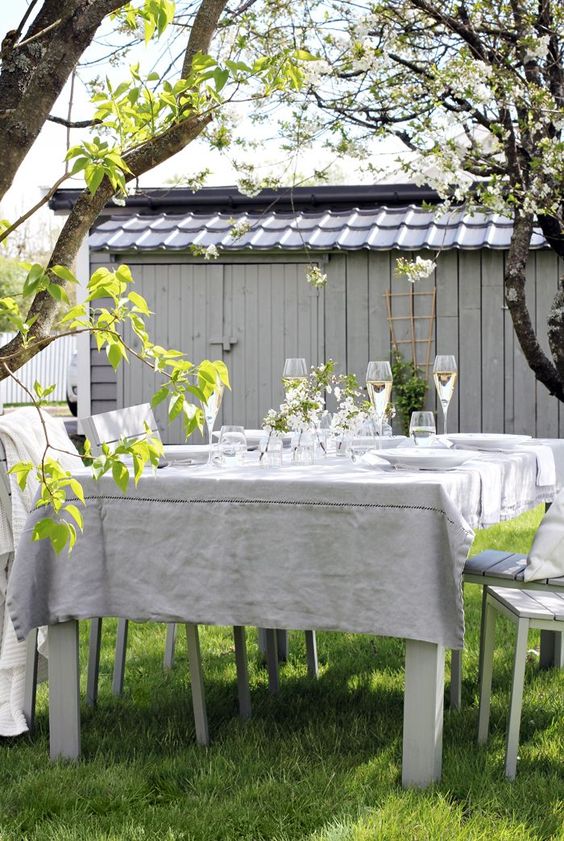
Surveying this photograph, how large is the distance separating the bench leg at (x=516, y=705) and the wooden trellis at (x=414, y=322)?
6.90 meters

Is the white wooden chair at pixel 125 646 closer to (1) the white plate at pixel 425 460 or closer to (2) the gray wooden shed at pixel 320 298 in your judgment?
(1) the white plate at pixel 425 460

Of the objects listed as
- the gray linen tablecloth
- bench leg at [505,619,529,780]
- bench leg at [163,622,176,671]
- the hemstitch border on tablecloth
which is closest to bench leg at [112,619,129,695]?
bench leg at [163,622,176,671]

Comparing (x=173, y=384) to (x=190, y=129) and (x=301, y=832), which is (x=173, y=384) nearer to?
(x=190, y=129)

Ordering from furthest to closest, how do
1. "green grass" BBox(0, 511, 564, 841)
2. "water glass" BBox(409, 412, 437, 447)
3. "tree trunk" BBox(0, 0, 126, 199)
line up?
"water glass" BBox(409, 412, 437, 447)
"green grass" BBox(0, 511, 564, 841)
"tree trunk" BBox(0, 0, 126, 199)

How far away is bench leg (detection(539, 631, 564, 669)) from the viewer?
4262mm

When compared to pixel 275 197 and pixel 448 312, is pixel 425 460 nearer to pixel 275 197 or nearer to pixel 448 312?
pixel 448 312

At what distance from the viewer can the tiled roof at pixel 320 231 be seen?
948 cm

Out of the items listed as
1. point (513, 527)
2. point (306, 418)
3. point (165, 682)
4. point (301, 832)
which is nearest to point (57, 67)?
point (306, 418)

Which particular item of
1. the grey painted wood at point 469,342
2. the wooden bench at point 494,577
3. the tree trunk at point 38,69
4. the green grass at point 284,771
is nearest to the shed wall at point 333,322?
the grey painted wood at point 469,342

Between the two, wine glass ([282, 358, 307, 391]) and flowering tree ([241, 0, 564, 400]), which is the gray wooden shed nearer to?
flowering tree ([241, 0, 564, 400])

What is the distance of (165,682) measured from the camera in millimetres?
4145

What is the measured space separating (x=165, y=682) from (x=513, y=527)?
12.5ft

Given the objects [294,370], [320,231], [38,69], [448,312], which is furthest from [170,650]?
[320,231]

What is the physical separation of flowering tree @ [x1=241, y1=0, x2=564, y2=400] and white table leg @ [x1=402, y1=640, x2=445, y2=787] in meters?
2.69
